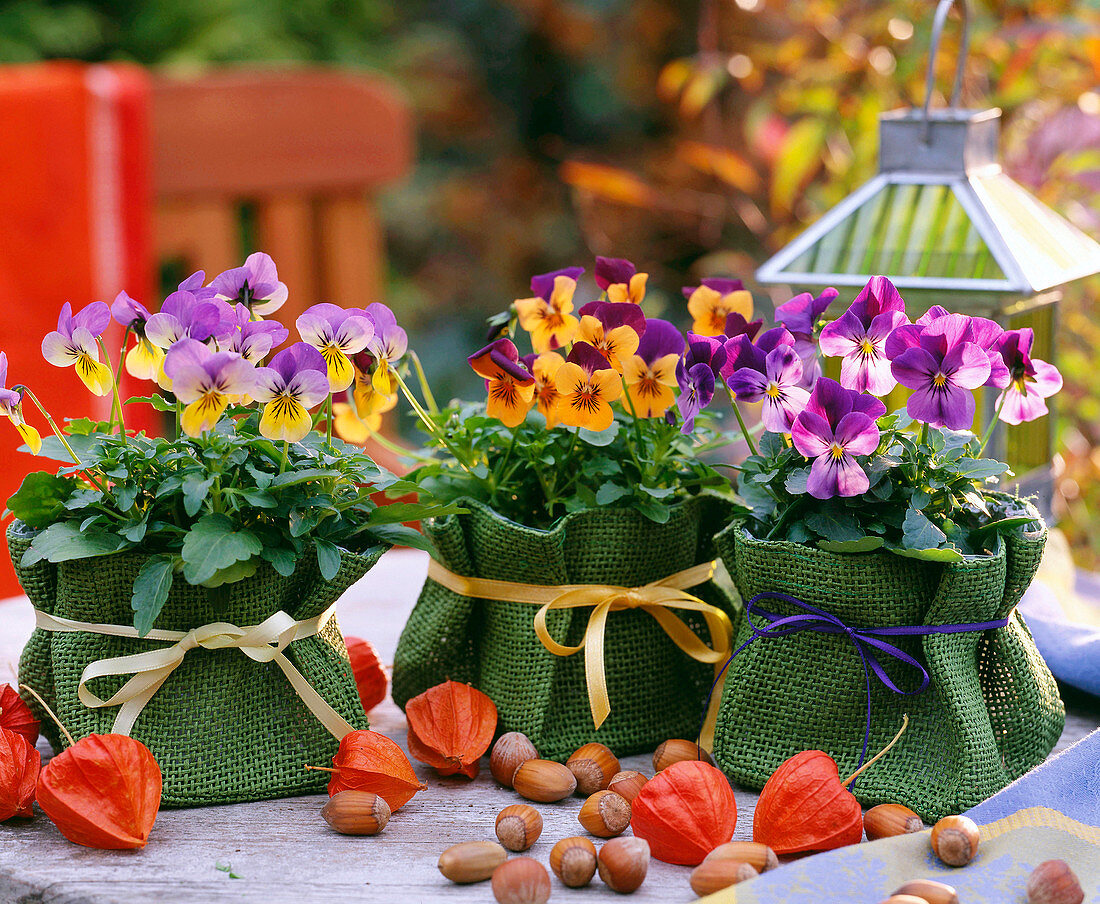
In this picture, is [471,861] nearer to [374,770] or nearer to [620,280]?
[374,770]

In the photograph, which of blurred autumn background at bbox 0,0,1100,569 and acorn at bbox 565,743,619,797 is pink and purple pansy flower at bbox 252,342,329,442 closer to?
acorn at bbox 565,743,619,797

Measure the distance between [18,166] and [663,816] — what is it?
1743 millimetres

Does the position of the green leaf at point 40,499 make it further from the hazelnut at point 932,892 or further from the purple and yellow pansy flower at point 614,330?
the hazelnut at point 932,892

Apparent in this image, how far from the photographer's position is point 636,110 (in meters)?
4.36

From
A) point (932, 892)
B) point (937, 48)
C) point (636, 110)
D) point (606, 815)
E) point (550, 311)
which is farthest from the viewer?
point (636, 110)

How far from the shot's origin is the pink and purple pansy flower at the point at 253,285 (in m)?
0.75

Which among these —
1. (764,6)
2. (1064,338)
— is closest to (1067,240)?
(1064,338)

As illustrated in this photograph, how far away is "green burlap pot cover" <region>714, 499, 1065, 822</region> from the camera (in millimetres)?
727


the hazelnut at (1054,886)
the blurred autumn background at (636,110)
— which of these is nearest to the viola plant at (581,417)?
the hazelnut at (1054,886)

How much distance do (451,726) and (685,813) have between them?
19 cm

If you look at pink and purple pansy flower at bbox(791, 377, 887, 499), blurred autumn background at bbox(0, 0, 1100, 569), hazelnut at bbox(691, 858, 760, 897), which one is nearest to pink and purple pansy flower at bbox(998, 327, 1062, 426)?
pink and purple pansy flower at bbox(791, 377, 887, 499)

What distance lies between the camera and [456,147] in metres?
4.55

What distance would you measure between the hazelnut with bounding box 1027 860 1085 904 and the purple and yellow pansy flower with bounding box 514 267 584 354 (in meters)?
0.45

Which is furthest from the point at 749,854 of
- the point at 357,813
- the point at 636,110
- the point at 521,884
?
the point at 636,110
